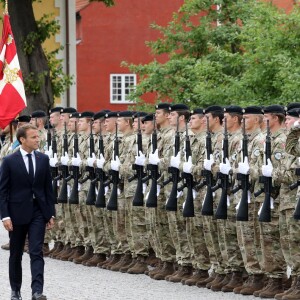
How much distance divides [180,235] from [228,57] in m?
13.7

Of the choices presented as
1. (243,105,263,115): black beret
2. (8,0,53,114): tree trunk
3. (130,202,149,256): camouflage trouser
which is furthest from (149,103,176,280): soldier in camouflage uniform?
(8,0,53,114): tree trunk

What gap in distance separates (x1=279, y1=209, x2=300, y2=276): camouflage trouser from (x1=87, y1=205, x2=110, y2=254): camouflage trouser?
461 cm

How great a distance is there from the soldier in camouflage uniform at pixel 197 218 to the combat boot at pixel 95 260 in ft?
8.72

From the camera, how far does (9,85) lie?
22.8 metres

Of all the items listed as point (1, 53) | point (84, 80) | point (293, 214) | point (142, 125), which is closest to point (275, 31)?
point (1, 53)

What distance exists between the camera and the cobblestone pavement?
48.3 ft

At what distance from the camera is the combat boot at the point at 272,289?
46.6 feet

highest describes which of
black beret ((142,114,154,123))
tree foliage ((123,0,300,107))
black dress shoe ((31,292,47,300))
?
tree foliage ((123,0,300,107))

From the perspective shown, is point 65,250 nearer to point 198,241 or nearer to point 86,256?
point 86,256

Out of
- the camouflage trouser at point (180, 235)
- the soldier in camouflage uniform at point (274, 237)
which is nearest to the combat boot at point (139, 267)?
the camouflage trouser at point (180, 235)

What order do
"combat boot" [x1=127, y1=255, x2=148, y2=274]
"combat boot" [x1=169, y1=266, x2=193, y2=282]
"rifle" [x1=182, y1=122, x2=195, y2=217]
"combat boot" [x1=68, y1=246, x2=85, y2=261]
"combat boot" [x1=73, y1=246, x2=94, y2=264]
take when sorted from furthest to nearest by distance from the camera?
"combat boot" [x1=68, y1=246, x2=85, y2=261] → "combat boot" [x1=73, y1=246, x2=94, y2=264] → "combat boot" [x1=127, y1=255, x2=148, y2=274] → "combat boot" [x1=169, y1=266, x2=193, y2=282] → "rifle" [x1=182, y1=122, x2=195, y2=217]

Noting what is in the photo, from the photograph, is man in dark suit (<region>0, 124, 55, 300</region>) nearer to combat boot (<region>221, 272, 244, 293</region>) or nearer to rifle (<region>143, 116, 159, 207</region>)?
combat boot (<region>221, 272, 244, 293</region>)

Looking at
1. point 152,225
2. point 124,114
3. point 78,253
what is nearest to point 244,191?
point 152,225

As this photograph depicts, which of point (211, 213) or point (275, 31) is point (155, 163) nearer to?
point (211, 213)
